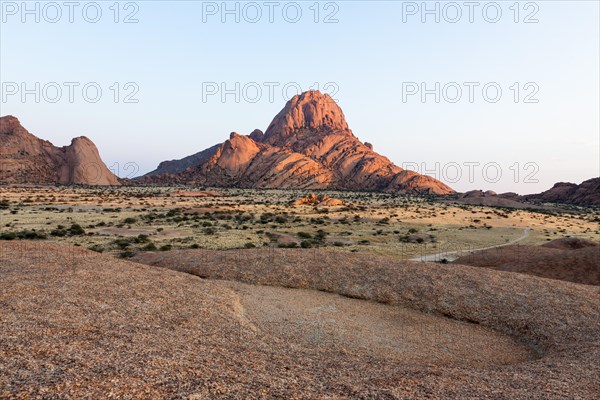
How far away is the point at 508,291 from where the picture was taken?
17688 millimetres

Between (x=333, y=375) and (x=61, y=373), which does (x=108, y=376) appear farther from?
(x=333, y=375)

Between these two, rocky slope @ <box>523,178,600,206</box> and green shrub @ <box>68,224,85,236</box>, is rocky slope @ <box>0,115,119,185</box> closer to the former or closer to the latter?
green shrub @ <box>68,224,85,236</box>

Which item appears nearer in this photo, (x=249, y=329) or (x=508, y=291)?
(x=249, y=329)

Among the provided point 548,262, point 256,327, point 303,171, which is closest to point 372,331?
point 256,327

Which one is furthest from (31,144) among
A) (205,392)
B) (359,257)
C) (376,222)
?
(205,392)

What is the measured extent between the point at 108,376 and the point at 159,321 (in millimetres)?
4526

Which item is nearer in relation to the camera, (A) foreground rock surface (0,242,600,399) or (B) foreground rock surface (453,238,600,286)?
(A) foreground rock surface (0,242,600,399)

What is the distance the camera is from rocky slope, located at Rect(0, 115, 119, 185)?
14400 cm

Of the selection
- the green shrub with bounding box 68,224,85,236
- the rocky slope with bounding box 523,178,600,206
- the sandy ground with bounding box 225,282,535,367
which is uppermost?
the rocky slope with bounding box 523,178,600,206

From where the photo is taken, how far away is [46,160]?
512ft

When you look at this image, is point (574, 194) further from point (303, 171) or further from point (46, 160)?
point (46, 160)

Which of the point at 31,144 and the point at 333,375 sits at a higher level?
the point at 31,144

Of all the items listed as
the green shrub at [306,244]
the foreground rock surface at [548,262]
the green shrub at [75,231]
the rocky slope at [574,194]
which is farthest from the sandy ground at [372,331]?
the rocky slope at [574,194]

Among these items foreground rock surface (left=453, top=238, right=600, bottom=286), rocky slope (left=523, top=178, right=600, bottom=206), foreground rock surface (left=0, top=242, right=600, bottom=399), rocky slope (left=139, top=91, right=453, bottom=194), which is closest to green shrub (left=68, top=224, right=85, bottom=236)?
foreground rock surface (left=0, top=242, right=600, bottom=399)
